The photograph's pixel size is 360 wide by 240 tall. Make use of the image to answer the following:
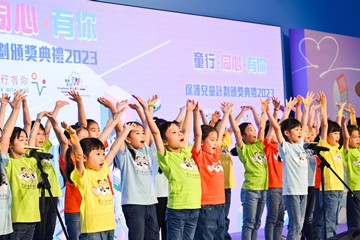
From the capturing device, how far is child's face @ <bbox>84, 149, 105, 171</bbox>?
131 inches

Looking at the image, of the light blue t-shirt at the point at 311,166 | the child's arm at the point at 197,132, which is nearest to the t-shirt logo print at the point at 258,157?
the light blue t-shirt at the point at 311,166

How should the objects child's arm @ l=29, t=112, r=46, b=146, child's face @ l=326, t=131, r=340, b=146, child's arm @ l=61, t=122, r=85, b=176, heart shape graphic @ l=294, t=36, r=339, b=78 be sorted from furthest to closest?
heart shape graphic @ l=294, t=36, r=339, b=78, child's face @ l=326, t=131, r=340, b=146, child's arm @ l=29, t=112, r=46, b=146, child's arm @ l=61, t=122, r=85, b=176

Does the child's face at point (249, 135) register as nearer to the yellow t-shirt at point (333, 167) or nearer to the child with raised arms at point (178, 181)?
the yellow t-shirt at point (333, 167)

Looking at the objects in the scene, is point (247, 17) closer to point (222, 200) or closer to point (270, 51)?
point (270, 51)

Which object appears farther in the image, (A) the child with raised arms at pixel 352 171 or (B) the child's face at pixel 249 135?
(A) the child with raised arms at pixel 352 171

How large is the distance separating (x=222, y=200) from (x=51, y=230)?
119cm

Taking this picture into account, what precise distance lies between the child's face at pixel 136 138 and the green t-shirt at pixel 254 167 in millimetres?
1055

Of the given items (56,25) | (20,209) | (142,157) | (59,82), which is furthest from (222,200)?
(56,25)

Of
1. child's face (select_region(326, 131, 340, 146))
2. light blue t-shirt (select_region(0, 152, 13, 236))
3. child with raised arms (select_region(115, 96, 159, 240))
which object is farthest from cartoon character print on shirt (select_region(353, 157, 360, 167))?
light blue t-shirt (select_region(0, 152, 13, 236))

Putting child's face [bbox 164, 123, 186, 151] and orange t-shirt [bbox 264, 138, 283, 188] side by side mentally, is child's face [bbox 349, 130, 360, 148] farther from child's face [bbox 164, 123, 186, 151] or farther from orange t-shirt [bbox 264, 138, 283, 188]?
child's face [bbox 164, 123, 186, 151]

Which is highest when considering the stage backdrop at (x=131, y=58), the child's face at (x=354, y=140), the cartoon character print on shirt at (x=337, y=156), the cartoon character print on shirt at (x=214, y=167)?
the stage backdrop at (x=131, y=58)

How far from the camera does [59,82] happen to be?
16.5 ft

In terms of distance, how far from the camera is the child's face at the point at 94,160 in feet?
10.9

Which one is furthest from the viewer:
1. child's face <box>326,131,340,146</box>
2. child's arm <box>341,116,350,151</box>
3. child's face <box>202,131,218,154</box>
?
child's arm <box>341,116,350,151</box>
